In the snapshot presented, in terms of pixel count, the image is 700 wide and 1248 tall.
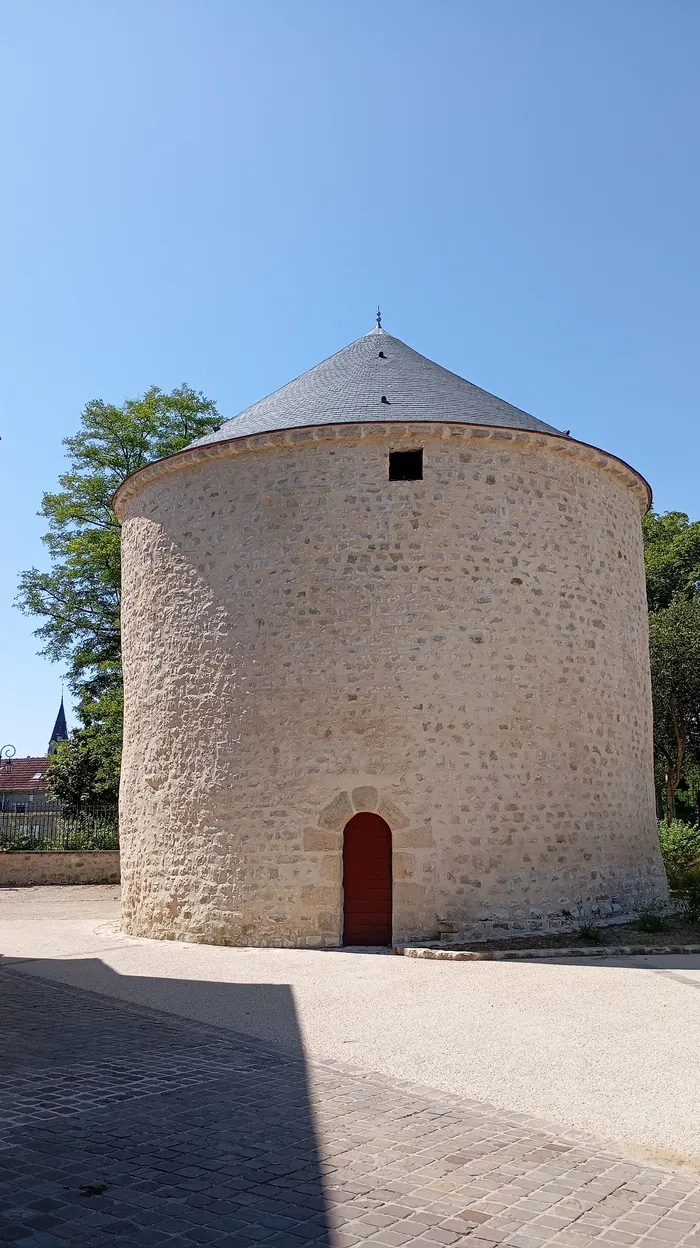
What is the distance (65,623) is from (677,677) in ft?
49.5

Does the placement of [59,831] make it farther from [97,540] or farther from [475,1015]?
[475,1015]

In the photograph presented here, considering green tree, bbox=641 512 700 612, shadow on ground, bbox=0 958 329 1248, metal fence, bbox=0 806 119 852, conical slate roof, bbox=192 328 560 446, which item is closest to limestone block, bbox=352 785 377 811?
shadow on ground, bbox=0 958 329 1248

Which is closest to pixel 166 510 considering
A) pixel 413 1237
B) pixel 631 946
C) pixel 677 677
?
pixel 631 946

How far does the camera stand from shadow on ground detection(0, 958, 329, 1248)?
129 inches

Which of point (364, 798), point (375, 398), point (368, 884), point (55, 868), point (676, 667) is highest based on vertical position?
point (375, 398)

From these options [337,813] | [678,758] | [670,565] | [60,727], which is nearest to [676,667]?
[678,758]

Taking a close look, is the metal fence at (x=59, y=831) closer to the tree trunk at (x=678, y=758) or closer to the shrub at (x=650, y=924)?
the shrub at (x=650, y=924)

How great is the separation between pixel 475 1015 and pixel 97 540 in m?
15.5

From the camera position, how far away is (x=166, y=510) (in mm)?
12547

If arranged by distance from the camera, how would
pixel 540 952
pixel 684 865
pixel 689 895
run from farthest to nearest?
1. pixel 684 865
2. pixel 689 895
3. pixel 540 952

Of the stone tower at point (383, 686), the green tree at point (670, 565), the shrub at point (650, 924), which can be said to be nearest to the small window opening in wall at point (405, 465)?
the stone tower at point (383, 686)

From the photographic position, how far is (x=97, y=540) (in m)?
20.4

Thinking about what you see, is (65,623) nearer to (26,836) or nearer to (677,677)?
(26,836)

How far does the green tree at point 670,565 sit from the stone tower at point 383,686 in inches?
641
